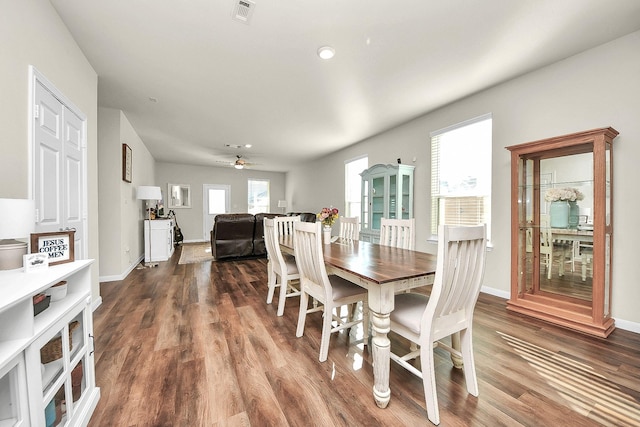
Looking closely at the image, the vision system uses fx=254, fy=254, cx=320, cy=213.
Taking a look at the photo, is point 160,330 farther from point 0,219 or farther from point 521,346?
point 521,346

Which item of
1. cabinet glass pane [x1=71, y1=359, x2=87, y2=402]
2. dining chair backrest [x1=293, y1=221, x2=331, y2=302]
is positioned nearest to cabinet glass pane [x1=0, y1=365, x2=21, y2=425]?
cabinet glass pane [x1=71, y1=359, x2=87, y2=402]

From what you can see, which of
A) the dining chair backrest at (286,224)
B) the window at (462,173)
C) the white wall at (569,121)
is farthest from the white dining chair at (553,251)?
the dining chair backrest at (286,224)

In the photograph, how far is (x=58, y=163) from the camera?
2084 millimetres

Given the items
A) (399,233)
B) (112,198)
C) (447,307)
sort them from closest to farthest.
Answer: (447,307) → (399,233) → (112,198)

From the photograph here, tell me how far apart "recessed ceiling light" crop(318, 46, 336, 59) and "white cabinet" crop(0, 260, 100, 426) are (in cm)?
243

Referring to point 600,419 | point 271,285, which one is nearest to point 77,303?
point 271,285

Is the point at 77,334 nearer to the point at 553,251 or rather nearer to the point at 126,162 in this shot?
the point at 126,162

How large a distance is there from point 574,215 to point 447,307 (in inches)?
82.6

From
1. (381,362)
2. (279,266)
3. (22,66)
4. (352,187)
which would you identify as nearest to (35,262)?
(22,66)

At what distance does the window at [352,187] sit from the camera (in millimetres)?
5871

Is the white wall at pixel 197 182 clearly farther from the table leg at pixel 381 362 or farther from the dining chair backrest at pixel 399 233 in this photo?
the table leg at pixel 381 362

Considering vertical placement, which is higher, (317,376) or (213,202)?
(213,202)

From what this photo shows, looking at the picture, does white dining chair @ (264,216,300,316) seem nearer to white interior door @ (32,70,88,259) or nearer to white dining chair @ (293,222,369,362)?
white dining chair @ (293,222,369,362)

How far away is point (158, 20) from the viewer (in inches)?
79.5
